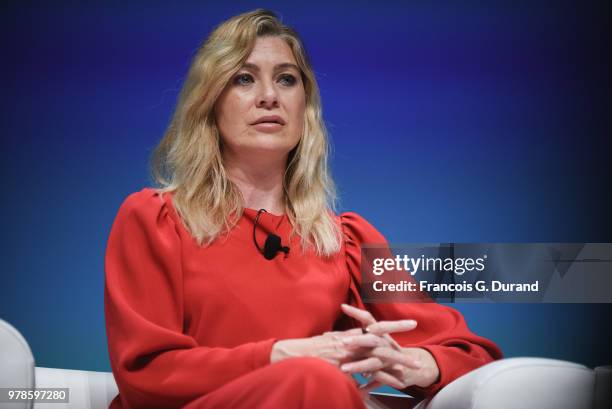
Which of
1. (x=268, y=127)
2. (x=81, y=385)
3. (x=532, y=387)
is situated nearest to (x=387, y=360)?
(x=532, y=387)

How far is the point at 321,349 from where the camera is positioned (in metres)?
1.60

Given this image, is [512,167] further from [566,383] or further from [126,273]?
[126,273]

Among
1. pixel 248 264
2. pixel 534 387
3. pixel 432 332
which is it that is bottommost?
pixel 534 387

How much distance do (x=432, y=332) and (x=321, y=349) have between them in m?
0.42

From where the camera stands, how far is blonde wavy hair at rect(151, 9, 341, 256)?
6.09ft

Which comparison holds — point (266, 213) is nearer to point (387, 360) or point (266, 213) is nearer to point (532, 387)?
point (387, 360)

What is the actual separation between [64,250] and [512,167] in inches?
58.9

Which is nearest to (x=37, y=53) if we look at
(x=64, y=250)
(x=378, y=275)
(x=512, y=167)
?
(x=64, y=250)

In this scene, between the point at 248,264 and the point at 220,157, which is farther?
the point at 220,157

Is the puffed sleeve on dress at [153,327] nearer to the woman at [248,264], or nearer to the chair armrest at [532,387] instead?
the woman at [248,264]

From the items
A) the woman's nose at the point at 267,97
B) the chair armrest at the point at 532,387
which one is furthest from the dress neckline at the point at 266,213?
the chair armrest at the point at 532,387

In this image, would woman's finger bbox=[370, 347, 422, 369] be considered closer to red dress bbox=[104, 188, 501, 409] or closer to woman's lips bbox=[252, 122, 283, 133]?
red dress bbox=[104, 188, 501, 409]

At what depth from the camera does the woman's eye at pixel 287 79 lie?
1979 millimetres

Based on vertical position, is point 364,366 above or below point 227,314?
below
